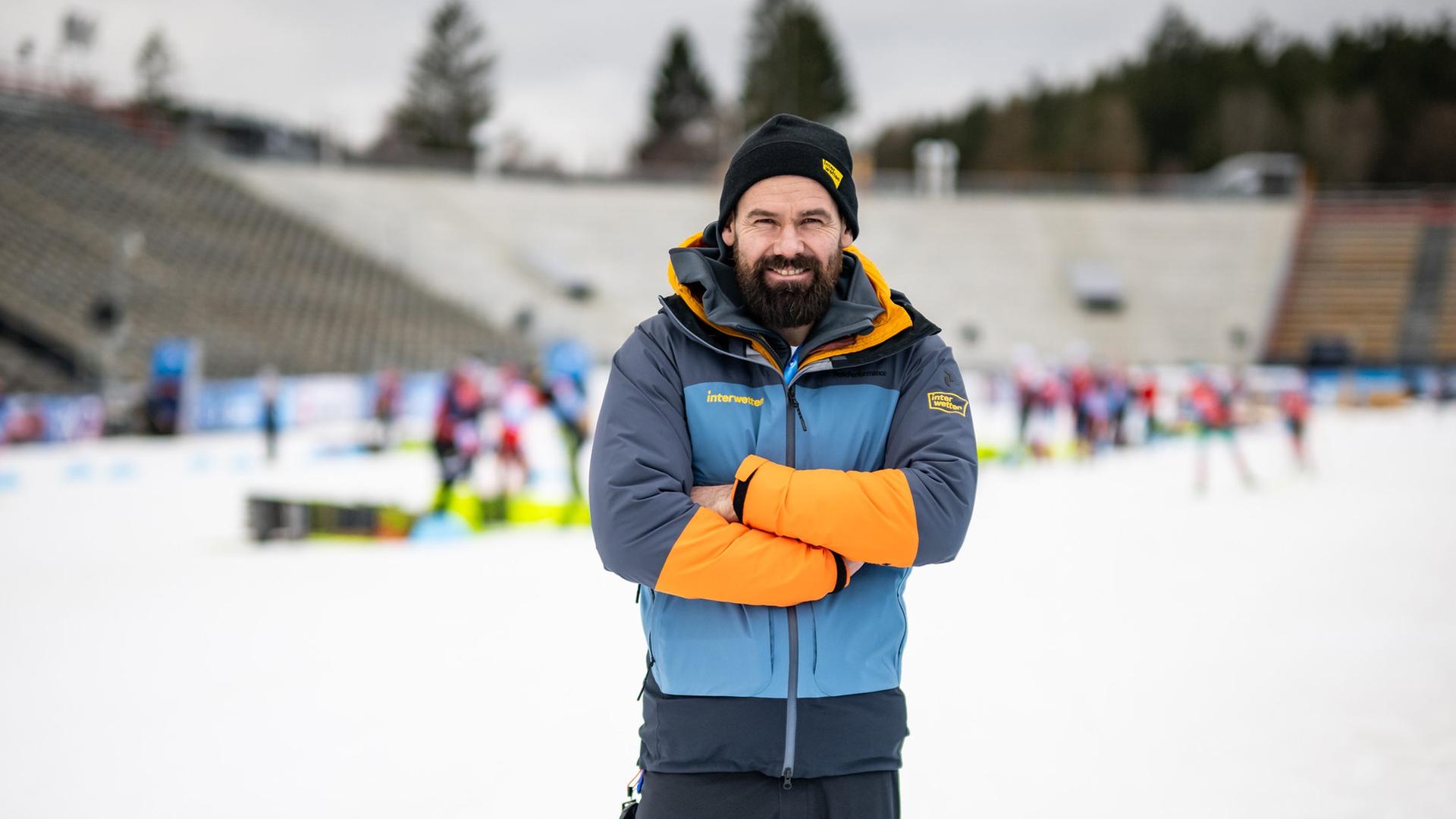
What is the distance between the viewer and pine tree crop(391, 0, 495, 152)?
59.5 m

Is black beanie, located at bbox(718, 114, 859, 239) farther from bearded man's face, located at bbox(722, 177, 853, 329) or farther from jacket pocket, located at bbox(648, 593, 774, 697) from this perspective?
jacket pocket, located at bbox(648, 593, 774, 697)

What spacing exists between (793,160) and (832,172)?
0.08 m

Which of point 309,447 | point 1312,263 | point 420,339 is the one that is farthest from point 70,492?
point 1312,263

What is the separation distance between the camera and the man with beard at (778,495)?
1.76m

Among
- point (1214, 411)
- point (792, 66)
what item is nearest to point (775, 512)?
point (1214, 411)

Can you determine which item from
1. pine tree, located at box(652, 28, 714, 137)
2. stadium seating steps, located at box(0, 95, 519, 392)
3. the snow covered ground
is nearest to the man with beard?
the snow covered ground

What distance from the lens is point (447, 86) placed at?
196 ft

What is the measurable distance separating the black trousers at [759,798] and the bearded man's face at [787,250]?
835 millimetres

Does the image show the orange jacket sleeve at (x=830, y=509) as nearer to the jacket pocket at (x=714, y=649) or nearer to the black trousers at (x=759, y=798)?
the jacket pocket at (x=714, y=649)

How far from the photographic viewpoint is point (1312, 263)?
38.1 metres

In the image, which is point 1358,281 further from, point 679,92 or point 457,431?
point 679,92

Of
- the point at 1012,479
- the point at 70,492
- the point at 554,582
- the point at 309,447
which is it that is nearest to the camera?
the point at 554,582

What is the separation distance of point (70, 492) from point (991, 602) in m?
10.6

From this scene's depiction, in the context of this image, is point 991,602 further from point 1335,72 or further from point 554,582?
point 1335,72
